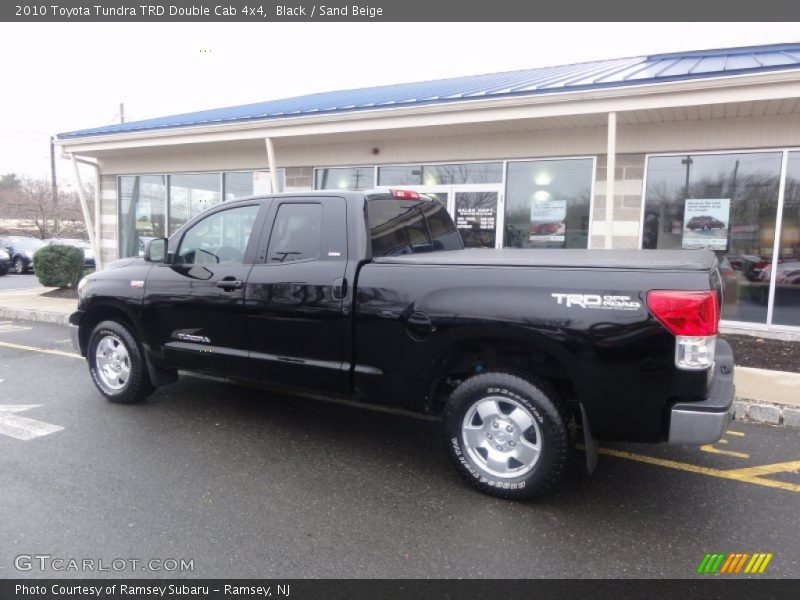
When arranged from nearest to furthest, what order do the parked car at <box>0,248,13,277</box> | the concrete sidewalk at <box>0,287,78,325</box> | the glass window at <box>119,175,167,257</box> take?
the concrete sidewalk at <box>0,287,78,325</box>
the glass window at <box>119,175,167,257</box>
the parked car at <box>0,248,13,277</box>

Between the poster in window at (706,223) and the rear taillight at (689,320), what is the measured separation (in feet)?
19.6

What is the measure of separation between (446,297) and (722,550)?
6.60 feet

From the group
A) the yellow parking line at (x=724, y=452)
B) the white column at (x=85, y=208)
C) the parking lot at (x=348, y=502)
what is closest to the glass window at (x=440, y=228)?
the parking lot at (x=348, y=502)

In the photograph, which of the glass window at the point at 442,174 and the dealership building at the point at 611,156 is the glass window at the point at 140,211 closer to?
the dealership building at the point at 611,156

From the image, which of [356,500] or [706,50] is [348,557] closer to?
[356,500]

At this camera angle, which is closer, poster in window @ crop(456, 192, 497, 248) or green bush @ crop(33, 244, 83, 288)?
poster in window @ crop(456, 192, 497, 248)

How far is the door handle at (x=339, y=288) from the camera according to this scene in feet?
12.2

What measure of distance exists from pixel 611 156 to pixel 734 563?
18.6 ft

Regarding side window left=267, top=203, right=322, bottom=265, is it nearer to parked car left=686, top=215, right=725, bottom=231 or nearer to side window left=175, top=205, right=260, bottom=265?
side window left=175, top=205, right=260, bottom=265

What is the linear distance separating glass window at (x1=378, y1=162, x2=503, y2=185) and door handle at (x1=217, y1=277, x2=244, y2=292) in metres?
6.13

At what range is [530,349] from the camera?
3.25 meters

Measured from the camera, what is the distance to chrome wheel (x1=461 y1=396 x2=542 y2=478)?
324cm

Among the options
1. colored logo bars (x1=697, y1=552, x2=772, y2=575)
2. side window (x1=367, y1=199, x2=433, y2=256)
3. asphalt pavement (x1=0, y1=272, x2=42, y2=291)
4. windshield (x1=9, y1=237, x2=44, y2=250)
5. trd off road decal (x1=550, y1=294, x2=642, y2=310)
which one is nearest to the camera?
colored logo bars (x1=697, y1=552, x2=772, y2=575)

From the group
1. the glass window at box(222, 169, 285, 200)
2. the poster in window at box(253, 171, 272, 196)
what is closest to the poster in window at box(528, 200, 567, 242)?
the poster in window at box(253, 171, 272, 196)
